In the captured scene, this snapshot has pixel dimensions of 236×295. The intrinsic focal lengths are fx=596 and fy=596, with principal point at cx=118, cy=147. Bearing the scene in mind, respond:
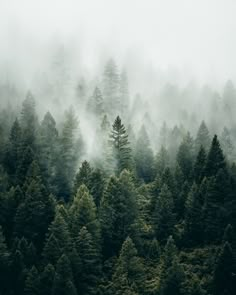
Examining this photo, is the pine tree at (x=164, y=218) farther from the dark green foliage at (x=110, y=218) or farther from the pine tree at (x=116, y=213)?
the pine tree at (x=116, y=213)

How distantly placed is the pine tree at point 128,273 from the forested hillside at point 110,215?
0.12 metres

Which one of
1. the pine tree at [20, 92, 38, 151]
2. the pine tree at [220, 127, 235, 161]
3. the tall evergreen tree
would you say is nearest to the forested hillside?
the pine tree at [20, 92, 38, 151]

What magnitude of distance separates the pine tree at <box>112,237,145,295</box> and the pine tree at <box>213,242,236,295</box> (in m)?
9.31

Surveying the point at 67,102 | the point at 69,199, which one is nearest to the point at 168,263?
the point at 69,199

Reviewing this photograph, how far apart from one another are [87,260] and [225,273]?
17.5 meters

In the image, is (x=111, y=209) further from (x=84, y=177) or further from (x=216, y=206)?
(x=216, y=206)

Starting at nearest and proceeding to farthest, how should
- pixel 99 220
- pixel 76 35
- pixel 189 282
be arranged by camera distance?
pixel 189 282 < pixel 99 220 < pixel 76 35

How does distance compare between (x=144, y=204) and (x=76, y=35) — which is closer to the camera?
(x=144, y=204)

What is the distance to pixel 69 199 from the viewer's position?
92125 mm

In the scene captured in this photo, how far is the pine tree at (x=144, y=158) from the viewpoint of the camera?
10279 cm

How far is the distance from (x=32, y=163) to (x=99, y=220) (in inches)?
564

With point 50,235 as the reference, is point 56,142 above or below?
above

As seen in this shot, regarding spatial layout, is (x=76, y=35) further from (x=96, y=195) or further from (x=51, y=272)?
(x=51, y=272)

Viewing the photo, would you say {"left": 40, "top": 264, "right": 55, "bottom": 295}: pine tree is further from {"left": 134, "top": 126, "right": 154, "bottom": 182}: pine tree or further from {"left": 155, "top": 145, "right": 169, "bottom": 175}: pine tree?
{"left": 134, "top": 126, "right": 154, "bottom": 182}: pine tree
